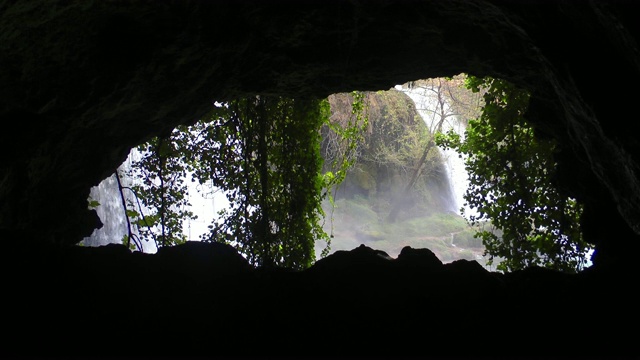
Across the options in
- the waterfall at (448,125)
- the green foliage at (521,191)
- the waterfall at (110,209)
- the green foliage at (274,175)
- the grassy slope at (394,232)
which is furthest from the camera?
the grassy slope at (394,232)

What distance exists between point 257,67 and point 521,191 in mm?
3632

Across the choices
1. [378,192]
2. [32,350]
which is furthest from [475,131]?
[378,192]

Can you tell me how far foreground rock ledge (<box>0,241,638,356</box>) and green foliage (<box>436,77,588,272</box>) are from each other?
9.34ft

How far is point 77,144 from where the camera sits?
3645mm

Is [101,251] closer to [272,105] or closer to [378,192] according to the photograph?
[272,105]

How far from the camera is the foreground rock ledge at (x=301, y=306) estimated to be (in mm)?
2322

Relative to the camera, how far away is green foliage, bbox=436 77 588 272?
205 inches

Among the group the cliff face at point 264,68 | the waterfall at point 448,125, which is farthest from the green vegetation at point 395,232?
the cliff face at point 264,68

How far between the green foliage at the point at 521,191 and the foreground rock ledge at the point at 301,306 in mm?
2847

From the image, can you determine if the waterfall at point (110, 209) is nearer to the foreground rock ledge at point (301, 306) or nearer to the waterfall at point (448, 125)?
the waterfall at point (448, 125)

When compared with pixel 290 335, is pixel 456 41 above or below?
above

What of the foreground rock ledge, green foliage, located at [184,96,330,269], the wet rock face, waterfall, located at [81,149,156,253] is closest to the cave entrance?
waterfall, located at [81,149,156,253]

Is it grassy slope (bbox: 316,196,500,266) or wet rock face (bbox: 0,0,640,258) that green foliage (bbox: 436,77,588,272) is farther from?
grassy slope (bbox: 316,196,500,266)

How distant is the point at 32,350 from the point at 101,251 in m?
0.64
